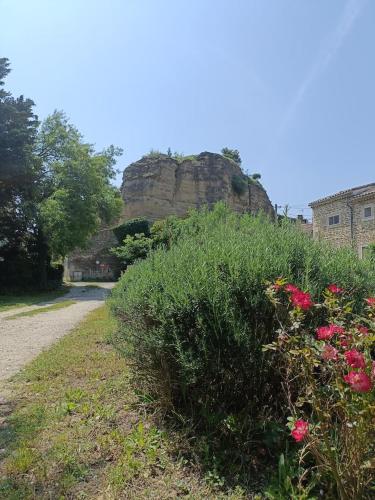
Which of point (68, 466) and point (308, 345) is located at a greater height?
point (308, 345)

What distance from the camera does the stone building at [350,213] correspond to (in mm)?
24625

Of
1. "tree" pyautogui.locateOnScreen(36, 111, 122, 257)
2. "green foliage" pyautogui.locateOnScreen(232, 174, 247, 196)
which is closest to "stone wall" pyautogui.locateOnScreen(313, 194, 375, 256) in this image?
"tree" pyautogui.locateOnScreen(36, 111, 122, 257)

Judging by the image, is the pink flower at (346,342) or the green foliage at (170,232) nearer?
the pink flower at (346,342)

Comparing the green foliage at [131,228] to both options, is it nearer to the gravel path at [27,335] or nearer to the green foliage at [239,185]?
the green foliage at [239,185]

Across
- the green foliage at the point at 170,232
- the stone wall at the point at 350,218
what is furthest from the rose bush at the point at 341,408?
the stone wall at the point at 350,218

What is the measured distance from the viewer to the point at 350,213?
85.0 feet

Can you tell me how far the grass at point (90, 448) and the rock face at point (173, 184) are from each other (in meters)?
41.3

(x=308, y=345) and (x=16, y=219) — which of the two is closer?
(x=308, y=345)

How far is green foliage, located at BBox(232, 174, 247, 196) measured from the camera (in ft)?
164

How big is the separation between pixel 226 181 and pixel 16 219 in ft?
97.8

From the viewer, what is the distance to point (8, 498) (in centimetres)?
236

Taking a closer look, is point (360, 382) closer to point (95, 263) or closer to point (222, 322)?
point (222, 322)

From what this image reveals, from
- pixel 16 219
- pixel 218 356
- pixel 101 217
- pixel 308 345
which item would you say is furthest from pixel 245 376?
pixel 101 217

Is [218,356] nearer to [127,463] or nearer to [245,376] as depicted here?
[245,376]
